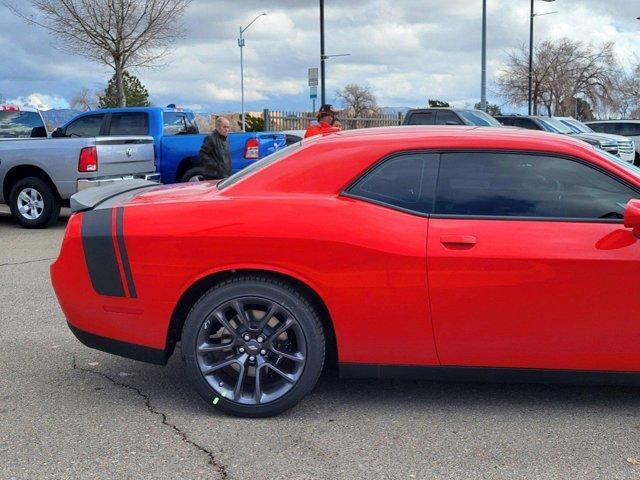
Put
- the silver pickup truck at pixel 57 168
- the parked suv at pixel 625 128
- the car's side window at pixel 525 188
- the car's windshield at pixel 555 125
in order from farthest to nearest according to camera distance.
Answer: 1. the parked suv at pixel 625 128
2. the car's windshield at pixel 555 125
3. the silver pickup truck at pixel 57 168
4. the car's side window at pixel 525 188

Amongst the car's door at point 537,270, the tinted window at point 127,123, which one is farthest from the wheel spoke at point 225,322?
the tinted window at point 127,123

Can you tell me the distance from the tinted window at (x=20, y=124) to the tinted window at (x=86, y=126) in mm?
790

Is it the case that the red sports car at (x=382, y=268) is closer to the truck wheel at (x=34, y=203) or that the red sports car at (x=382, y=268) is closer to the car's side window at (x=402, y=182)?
the car's side window at (x=402, y=182)

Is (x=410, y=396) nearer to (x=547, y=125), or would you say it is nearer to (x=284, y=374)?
(x=284, y=374)

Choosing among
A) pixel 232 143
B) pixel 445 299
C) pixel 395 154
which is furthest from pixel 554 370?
pixel 232 143

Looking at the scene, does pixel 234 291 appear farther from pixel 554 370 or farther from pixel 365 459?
pixel 554 370

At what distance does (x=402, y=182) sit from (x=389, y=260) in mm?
458

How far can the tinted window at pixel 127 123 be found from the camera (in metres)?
13.3

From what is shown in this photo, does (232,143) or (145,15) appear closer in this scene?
(232,143)

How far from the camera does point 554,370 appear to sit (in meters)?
3.85

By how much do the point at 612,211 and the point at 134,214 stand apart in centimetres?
250

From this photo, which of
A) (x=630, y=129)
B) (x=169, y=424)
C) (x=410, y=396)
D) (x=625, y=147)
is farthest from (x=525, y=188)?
(x=630, y=129)

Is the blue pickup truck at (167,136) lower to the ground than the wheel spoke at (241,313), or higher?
higher

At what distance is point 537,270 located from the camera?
3711mm
